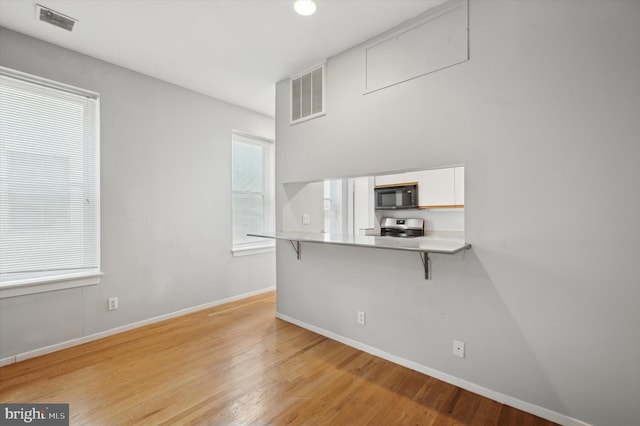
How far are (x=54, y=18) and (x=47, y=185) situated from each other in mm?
1374

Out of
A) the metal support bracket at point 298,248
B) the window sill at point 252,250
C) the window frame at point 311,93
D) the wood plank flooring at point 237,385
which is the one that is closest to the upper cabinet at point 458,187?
the window frame at point 311,93

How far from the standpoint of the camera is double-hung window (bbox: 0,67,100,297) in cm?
242

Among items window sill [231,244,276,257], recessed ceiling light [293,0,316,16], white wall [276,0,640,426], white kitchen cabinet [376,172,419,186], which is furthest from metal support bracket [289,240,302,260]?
recessed ceiling light [293,0,316,16]

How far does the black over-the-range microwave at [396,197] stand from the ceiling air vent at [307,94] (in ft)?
5.81

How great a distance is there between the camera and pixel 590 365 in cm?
161

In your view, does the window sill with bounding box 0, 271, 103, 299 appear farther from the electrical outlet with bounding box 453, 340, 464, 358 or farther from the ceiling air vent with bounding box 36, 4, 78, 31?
the electrical outlet with bounding box 453, 340, 464, 358

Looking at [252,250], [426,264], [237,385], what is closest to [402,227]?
[426,264]

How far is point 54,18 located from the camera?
226 cm

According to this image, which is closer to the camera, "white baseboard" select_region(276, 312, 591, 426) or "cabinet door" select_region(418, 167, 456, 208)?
"white baseboard" select_region(276, 312, 591, 426)

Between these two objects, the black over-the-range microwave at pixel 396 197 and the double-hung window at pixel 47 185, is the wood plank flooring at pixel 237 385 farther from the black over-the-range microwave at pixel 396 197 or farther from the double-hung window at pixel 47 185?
the black over-the-range microwave at pixel 396 197

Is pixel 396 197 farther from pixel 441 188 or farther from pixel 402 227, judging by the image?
pixel 441 188

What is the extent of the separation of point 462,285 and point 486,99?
1277mm

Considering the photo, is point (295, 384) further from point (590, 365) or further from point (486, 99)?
point (486, 99)

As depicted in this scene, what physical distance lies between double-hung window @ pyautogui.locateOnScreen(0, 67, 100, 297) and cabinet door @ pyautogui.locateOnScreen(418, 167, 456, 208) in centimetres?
380
